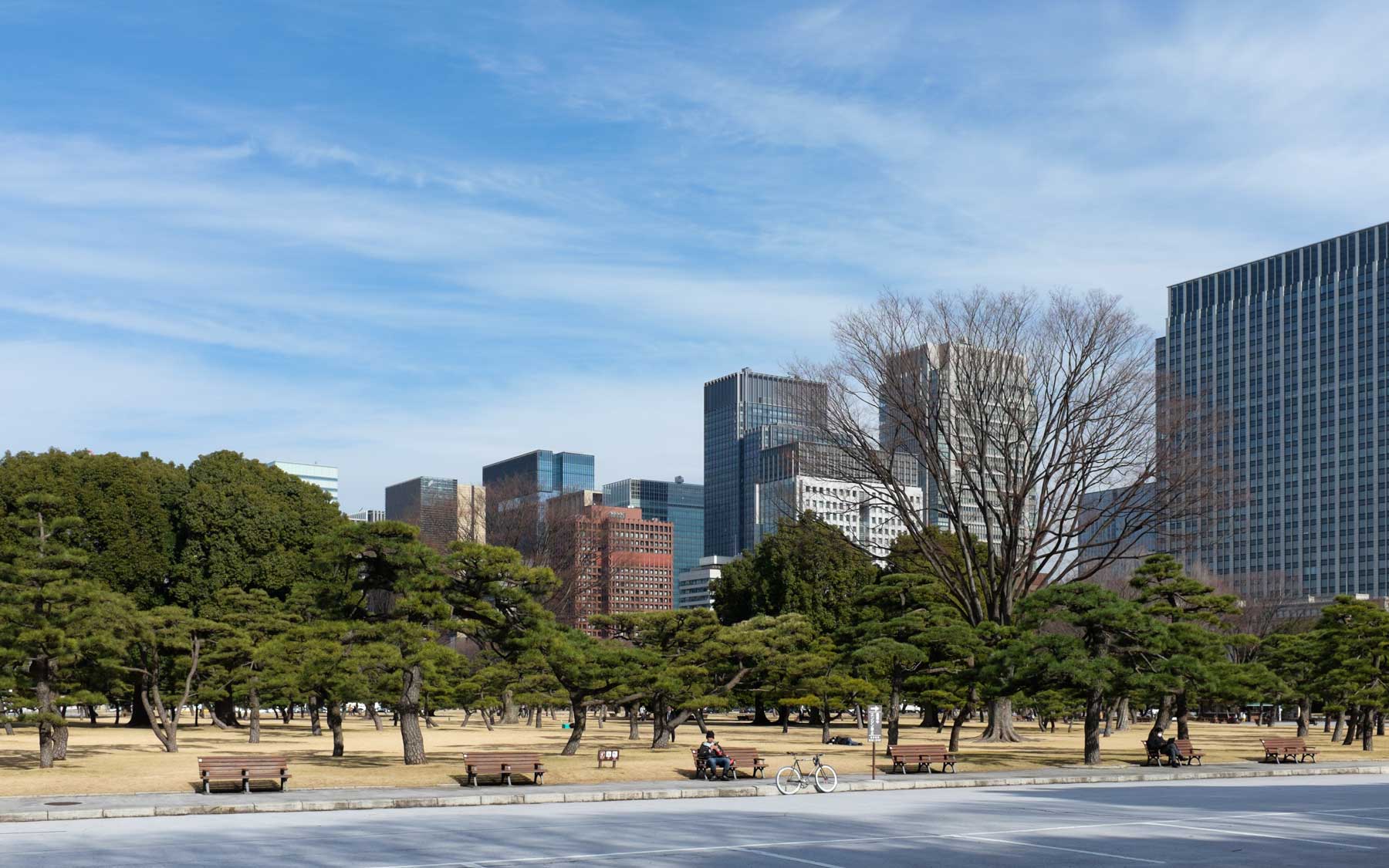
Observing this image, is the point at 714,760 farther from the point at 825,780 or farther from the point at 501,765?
the point at 501,765

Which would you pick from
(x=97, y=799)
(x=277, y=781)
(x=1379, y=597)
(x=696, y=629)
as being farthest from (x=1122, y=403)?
(x=1379, y=597)

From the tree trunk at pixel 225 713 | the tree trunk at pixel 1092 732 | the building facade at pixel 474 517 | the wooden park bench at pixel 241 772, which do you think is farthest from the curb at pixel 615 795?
the building facade at pixel 474 517

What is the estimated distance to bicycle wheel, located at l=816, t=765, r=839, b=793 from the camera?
1126 inches

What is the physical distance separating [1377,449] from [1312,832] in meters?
168

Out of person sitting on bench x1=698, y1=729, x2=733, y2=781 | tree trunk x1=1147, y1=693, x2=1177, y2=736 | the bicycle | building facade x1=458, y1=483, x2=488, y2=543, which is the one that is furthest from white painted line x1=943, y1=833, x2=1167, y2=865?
building facade x1=458, y1=483, x2=488, y2=543

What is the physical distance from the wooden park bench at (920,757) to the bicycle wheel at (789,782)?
4520 mm

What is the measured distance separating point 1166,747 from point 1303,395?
156 meters

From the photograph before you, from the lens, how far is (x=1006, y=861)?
1620cm

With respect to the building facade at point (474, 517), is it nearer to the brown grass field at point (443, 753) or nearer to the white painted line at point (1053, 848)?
the brown grass field at point (443, 753)

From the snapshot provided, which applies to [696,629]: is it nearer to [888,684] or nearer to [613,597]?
[888,684]

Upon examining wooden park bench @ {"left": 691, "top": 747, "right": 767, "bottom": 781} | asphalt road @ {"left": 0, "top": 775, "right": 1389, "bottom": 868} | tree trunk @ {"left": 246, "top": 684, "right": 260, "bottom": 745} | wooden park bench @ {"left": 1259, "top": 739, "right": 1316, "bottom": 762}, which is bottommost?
tree trunk @ {"left": 246, "top": 684, "right": 260, "bottom": 745}

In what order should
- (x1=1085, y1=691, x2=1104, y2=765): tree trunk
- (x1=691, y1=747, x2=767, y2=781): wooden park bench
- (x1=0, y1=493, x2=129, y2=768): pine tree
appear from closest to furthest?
1. (x1=691, y1=747, x2=767, y2=781): wooden park bench
2. (x1=0, y1=493, x2=129, y2=768): pine tree
3. (x1=1085, y1=691, x2=1104, y2=765): tree trunk

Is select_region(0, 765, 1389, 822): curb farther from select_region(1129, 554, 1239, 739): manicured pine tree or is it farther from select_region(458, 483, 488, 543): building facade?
select_region(458, 483, 488, 543): building facade

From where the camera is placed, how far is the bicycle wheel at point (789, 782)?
28438 millimetres
